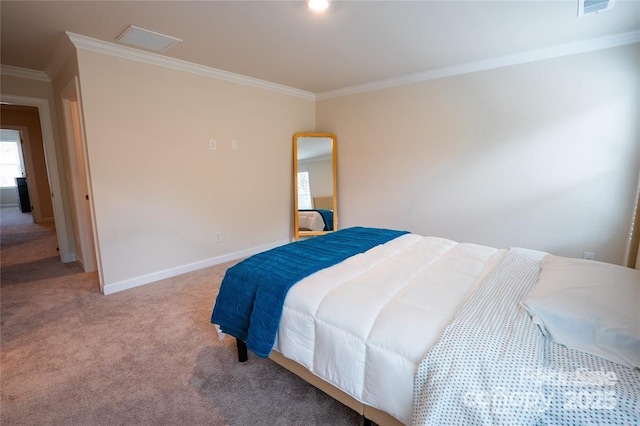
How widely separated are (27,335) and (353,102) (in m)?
4.22

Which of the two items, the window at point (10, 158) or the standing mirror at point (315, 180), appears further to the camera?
the window at point (10, 158)

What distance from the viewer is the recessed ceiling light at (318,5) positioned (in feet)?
6.65

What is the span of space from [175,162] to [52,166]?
188 cm

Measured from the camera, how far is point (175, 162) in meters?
3.31

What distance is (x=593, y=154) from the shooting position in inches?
111

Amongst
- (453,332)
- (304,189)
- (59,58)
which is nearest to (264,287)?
(453,332)

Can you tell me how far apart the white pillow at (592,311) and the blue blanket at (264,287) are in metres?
1.06

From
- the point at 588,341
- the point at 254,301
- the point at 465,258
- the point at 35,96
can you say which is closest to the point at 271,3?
the point at 254,301

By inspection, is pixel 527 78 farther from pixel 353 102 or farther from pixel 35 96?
pixel 35 96

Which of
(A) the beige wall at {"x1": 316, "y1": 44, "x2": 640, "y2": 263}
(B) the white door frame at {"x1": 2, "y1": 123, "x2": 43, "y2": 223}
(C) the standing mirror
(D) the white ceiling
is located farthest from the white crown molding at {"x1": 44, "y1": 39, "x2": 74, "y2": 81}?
(B) the white door frame at {"x1": 2, "y1": 123, "x2": 43, "y2": 223}

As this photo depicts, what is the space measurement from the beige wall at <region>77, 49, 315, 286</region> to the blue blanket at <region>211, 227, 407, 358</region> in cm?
181

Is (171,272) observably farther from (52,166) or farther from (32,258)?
(32,258)

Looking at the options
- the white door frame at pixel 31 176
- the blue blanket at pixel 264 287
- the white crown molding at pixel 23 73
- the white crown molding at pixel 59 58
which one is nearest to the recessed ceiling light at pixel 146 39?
the white crown molding at pixel 59 58

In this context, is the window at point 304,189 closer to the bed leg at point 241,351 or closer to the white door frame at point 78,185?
the white door frame at point 78,185
